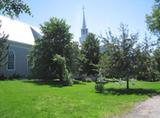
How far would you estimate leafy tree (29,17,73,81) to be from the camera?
124 feet

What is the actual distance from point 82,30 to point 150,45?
69039 mm

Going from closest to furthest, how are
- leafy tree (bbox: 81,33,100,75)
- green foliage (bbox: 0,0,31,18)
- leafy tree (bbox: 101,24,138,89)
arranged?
green foliage (bbox: 0,0,31,18), leafy tree (bbox: 101,24,138,89), leafy tree (bbox: 81,33,100,75)

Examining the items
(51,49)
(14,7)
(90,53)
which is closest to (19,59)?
(51,49)

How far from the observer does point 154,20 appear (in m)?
42.9

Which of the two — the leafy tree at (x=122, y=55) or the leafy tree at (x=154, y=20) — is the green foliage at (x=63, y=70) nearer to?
the leafy tree at (x=122, y=55)

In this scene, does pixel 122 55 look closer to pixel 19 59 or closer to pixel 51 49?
pixel 51 49

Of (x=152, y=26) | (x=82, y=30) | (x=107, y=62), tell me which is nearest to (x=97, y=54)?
(x=152, y=26)

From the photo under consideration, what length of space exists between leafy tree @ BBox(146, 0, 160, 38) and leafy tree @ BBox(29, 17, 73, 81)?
1153 cm

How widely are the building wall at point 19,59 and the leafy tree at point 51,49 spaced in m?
4.88

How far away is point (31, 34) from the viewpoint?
160 feet

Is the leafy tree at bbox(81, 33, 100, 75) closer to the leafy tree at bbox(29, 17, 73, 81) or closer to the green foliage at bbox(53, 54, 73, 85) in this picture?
the leafy tree at bbox(29, 17, 73, 81)

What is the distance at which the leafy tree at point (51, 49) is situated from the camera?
37844 mm

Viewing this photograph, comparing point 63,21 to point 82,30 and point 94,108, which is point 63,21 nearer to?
point 94,108

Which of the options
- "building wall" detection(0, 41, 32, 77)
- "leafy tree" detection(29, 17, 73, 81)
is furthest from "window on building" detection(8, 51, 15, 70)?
"leafy tree" detection(29, 17, 73, 81)
